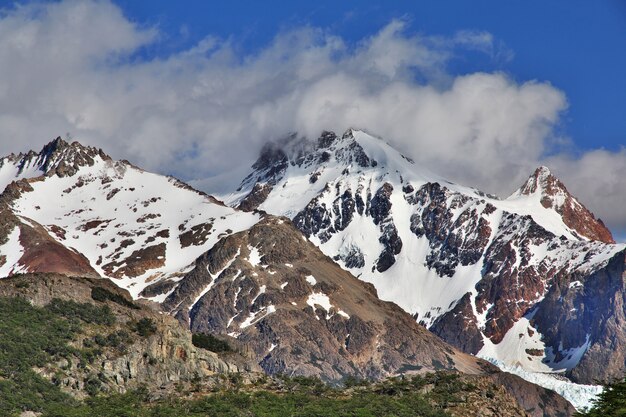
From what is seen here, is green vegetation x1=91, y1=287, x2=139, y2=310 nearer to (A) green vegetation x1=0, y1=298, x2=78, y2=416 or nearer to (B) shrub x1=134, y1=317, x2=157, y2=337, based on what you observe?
(B) shrub x1=134, y1=317, x2=157, y2=337

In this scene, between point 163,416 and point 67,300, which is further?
point 67,300

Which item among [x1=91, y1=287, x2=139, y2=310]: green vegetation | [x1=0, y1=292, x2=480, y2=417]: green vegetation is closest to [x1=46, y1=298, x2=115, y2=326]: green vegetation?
[x1=0, y1=292, x2=480, y2=417]: green vegetation

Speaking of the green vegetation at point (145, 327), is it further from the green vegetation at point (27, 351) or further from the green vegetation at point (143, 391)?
the green vegetation at point (27, 351)

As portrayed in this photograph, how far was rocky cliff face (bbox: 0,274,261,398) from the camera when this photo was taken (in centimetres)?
14400

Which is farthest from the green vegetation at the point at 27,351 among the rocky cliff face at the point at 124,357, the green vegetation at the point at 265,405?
the green vegetation at the point at 265,405

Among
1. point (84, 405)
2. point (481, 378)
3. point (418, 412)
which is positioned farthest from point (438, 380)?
point (84, 405)

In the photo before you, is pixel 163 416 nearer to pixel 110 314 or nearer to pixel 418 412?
pixel 418 412

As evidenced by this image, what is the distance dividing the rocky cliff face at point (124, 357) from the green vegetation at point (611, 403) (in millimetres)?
40791

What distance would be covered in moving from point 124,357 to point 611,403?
53.4 meters

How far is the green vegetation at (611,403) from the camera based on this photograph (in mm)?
126975

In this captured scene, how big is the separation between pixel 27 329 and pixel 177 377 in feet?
61.7

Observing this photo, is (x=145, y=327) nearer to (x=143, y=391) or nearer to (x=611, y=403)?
(x=143, y=391)

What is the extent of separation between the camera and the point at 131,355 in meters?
153

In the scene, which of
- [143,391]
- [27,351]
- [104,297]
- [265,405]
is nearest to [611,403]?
[265,405]
